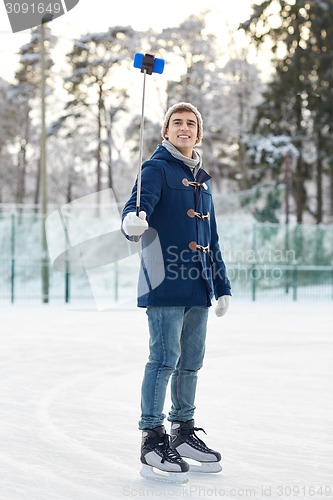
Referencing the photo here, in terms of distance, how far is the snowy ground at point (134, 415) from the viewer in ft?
14.0

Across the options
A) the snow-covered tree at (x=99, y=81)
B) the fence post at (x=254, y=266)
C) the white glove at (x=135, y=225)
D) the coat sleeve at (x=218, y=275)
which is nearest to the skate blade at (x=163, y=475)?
the coat sleeve at (x=218, y=275)

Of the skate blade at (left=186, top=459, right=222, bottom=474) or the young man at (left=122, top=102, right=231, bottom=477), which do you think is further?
the skate blade at (left=186, top=459, right=222, bottom=474)

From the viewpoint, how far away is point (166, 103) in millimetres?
33250

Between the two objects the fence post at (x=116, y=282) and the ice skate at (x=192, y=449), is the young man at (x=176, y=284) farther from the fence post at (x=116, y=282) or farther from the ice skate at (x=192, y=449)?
the fence post at (x=116, y=282)

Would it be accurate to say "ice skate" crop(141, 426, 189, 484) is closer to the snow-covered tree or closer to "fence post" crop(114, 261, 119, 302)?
"fence post" crop(114, 261, 119, 302)

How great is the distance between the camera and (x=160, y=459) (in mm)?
4355

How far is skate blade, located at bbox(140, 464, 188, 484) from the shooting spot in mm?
Answer: 4297

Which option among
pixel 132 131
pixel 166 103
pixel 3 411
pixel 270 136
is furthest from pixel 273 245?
pixel 3 411

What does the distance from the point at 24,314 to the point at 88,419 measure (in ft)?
37.1

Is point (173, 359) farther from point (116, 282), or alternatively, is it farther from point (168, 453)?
point (116, 282)

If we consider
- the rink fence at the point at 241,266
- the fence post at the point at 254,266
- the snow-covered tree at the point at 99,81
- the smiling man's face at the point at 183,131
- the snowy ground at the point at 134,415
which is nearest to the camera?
the snowy ground at the point at 134,415

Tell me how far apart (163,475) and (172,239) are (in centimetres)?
110

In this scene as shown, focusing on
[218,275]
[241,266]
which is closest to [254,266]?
[241,266]

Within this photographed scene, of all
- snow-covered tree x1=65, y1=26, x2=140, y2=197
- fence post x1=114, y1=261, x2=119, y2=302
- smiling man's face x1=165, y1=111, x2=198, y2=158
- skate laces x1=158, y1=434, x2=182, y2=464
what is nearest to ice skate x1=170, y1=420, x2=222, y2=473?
skate laces x1=158, y1=434, x2=182, y2=464
